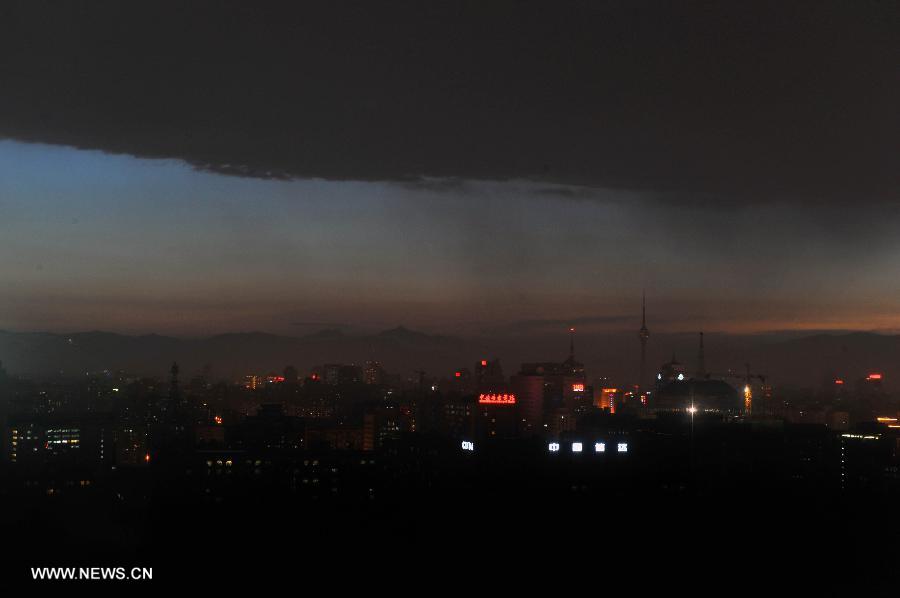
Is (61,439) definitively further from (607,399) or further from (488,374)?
(607,399)

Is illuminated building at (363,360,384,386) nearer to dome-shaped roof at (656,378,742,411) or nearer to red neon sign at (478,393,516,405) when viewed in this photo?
dome-shaped roof at (656,378,742,411)

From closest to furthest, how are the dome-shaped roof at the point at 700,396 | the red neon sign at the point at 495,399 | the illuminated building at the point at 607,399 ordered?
the red neon sign at the point at 495,399, the dome-shaped roof at the point at 700,396, the illuminated building at the point at 607,399

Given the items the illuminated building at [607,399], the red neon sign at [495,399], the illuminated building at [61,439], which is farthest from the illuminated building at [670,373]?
the illuminated building at [61,439]

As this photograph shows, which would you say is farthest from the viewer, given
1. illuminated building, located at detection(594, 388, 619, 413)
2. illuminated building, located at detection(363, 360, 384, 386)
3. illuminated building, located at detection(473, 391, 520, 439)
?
illuminated building, located at detection(363, 360, 384, 386)

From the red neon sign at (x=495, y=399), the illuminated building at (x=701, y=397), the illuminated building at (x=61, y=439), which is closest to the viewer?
the illuminated building at (x=61, y=439)

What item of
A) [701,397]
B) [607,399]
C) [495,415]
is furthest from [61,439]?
[607,399]

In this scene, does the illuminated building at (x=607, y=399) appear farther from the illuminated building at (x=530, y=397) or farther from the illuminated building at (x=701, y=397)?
the illuminated building at (x=530, y=397)

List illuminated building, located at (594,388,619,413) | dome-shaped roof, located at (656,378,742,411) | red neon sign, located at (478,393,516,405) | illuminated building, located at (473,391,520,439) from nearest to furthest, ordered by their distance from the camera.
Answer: illuminated building, located at (473,391,520,439)
red neon sign, located at (478,393,516,405)
dome-shaped roof, located at (656,378,742,411)
illuminated building, located at (594,388,619,413)

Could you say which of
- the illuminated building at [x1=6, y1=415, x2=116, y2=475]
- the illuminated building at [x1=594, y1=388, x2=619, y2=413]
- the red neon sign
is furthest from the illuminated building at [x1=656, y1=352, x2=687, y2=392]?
the illuminated building at [x1=6, y1=415, x2=116, y2=475]

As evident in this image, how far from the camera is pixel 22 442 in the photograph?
30.7 m

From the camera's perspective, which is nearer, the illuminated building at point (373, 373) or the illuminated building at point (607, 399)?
the illuminated building at point (607, 399)

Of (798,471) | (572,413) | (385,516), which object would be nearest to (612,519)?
(385,516)

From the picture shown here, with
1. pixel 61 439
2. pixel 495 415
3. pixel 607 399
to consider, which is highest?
pixel 607 399

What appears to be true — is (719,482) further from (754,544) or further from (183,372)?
(183,372)
